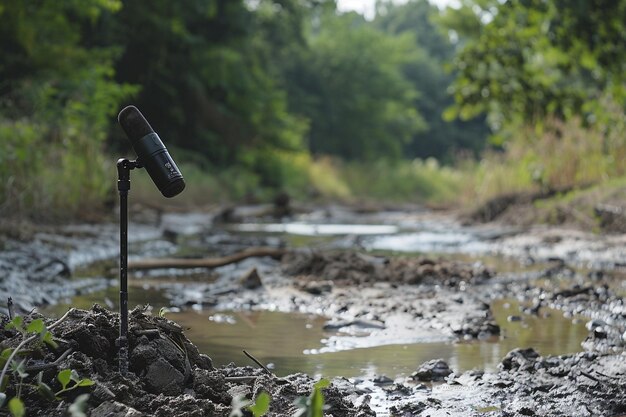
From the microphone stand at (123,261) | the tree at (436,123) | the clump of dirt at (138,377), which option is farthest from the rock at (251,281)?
the tree at (436,123)

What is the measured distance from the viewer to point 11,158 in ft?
30.8

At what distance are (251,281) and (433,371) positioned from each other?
137 inches

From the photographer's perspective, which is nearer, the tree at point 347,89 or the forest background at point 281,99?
the forest background at point 281,99

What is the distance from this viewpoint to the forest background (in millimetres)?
13070

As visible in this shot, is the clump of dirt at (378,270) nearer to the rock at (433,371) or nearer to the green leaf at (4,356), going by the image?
the rock at (433,371)

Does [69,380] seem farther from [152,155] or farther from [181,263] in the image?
[181,263]

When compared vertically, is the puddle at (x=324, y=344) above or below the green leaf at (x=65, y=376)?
below

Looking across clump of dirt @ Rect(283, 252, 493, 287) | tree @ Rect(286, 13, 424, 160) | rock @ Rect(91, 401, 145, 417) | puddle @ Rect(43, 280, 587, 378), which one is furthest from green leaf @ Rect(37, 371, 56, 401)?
tree @ Rect(286, 13, 424, 160)

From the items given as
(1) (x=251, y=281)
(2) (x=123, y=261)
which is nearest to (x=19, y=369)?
(2) (x=123, y=261)

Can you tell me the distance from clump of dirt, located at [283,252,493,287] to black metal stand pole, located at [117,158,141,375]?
4594 millimetres

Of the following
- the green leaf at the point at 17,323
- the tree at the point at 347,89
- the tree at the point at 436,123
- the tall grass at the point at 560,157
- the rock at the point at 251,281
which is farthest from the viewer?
the tree at the point at 436,123

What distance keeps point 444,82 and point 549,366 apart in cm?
6973

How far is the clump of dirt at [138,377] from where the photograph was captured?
3.03 meters

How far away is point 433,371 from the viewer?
4375 millimetres
